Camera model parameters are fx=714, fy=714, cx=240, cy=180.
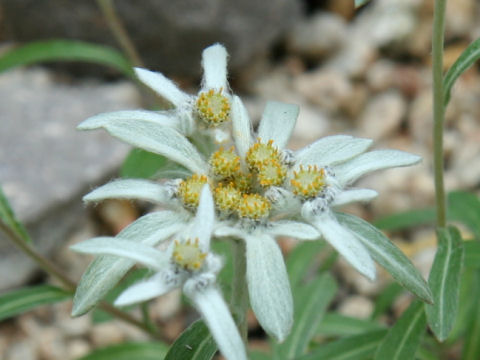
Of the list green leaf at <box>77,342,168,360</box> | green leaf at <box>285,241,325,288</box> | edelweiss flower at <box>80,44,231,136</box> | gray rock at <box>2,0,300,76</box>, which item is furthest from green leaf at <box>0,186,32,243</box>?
gray rock at <box>2,0,300,76</box>

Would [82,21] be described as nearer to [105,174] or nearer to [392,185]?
[105,174]

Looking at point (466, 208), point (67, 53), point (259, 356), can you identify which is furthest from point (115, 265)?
point (67, 53)

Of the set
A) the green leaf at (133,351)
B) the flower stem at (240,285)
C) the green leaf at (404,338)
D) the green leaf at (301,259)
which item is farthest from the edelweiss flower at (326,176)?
the green leaf at (133,351)

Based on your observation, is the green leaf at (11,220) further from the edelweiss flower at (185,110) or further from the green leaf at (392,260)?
the green leaf at (392,260)

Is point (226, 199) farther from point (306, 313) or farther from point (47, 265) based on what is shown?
point (306, 313)

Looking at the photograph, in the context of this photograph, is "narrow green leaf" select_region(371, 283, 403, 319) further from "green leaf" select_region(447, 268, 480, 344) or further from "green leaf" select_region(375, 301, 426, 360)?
"green leaf" select_region(375, 301, 426, 360)

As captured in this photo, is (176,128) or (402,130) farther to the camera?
(402,130)

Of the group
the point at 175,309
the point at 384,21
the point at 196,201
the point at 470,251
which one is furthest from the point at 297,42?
the point at 196,201
